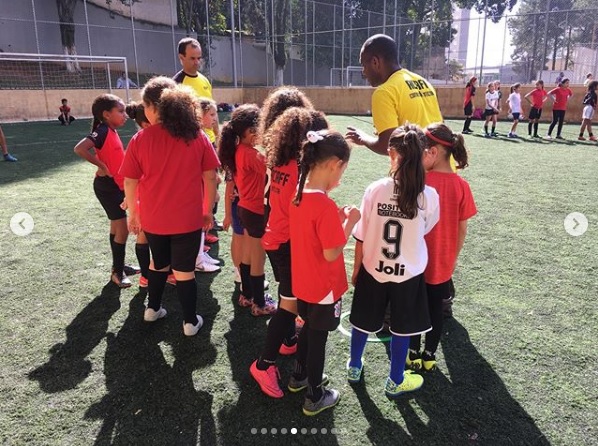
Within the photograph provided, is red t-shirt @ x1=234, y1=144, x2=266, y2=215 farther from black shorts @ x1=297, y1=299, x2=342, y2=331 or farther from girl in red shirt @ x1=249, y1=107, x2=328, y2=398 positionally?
black shorts @ x1=297, y1=299, x2=342, y2=331

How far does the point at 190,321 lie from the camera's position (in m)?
3.46

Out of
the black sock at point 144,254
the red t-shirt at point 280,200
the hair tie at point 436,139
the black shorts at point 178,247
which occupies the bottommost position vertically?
the black sock at point 144,254

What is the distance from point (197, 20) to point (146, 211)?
31.1m

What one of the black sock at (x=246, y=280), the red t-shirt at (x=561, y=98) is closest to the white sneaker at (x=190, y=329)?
the black sock at (x=246, y=280)

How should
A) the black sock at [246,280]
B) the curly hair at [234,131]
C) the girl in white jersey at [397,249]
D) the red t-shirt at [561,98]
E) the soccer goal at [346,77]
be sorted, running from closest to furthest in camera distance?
1. the girl in white jersey at [397,249]
2. the curly hair at [234,131]
3. the black sock at [246,280]
4. the red t-shirt at [561,98]
5. the soccer goal at [346,77]

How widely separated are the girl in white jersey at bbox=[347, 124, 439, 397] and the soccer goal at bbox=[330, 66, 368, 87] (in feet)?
92.3

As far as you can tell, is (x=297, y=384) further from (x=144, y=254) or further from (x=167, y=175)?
(x=144, y=254)

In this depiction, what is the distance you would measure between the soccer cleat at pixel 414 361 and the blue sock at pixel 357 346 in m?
0.38

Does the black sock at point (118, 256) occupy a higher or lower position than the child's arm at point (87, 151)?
lower

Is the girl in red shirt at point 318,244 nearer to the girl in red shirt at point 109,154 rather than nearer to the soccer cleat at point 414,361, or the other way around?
the soccer cleat at point 414,361

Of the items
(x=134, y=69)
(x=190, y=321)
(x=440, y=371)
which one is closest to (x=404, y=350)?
(x=440, y=371)

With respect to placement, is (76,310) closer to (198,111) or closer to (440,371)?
(198,111)

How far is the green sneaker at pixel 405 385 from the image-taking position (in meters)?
2.77

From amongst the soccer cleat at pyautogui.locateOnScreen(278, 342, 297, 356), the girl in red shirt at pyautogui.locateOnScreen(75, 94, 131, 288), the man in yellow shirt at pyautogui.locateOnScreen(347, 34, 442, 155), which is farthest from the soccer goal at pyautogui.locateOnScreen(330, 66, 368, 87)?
the soccer cleat at pyautogui.locateOnScreen(278, 342, 297, 356)
